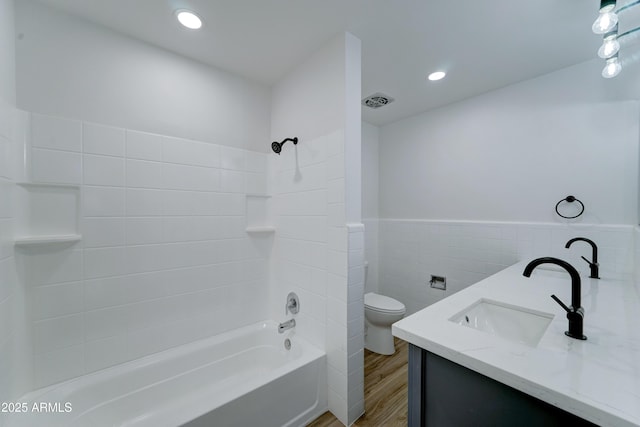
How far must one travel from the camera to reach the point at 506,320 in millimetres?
1122

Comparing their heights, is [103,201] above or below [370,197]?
below

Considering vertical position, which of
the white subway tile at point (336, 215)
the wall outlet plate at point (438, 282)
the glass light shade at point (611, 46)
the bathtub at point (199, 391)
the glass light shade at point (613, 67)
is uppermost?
the glass light shade at point (611, 46)

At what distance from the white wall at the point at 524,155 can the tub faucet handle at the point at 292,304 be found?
65.5 inches

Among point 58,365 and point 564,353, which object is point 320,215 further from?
point 58,365

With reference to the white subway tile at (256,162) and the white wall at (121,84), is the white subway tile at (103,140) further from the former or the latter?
the white subway tile at (256,162)

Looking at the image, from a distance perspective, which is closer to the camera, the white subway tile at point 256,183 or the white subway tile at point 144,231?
the white subway tile at point 144,231

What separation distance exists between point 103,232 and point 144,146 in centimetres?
58

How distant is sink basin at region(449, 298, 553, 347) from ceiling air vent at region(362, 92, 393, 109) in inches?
75.7

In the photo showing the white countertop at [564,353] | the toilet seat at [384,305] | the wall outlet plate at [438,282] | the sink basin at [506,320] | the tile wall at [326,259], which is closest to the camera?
the white countertop at [564,353]

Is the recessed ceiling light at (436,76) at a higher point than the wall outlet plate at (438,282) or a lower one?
higher

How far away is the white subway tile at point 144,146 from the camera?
4.89ft

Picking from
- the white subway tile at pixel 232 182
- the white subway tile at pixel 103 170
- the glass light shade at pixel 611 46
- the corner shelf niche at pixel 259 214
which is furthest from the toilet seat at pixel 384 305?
the white subway tile at pixel 103 170

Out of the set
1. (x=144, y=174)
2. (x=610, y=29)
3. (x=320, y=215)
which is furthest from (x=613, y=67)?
(x=144, y=174)

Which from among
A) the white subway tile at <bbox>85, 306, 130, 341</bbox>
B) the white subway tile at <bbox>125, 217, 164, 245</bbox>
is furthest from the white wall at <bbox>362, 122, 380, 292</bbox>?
the white subway tile at <bbox>85, 306, 130, 341</bbox>
